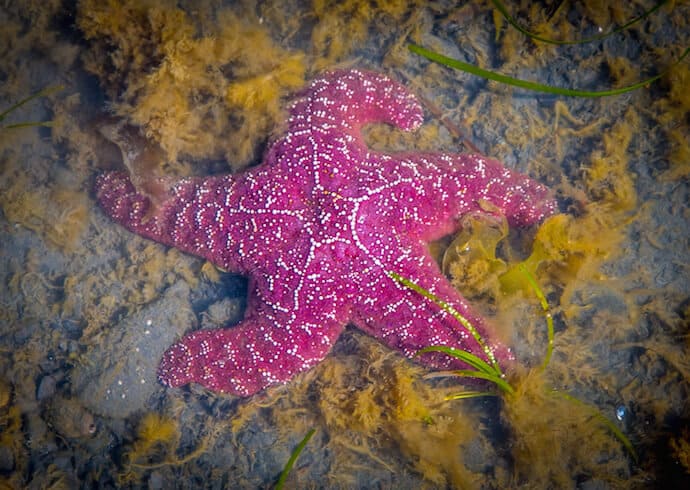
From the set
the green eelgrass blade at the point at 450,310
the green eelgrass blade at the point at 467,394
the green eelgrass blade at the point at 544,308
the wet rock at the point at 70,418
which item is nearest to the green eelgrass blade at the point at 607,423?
the green eelgrass blade at the point at 544,308

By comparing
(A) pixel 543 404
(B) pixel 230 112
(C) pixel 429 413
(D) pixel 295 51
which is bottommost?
(C) pixel 429 413

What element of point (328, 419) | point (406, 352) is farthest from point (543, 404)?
point (328, 419)

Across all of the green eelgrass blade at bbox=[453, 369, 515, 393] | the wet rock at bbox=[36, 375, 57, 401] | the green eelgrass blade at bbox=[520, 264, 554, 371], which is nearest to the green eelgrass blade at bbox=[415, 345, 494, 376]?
the green eelgrass blade at bbox=[453, 369, 515, 393]

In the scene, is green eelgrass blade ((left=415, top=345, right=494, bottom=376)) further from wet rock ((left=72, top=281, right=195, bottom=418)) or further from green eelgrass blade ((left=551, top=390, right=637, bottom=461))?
wet rock ((left=72, top=281, right=195, bottom=418))

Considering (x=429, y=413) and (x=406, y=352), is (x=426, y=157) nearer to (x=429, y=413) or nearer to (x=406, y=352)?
(x=406, y=352)

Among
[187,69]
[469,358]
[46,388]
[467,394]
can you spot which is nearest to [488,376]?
[469,358]

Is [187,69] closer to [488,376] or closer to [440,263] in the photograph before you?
[440,263]

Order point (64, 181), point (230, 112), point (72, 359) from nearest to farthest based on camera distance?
point (230, 112) < point (72, 359) < point (64, 181)

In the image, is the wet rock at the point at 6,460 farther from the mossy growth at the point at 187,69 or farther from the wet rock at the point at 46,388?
the mossy growth at the point at 187,69
